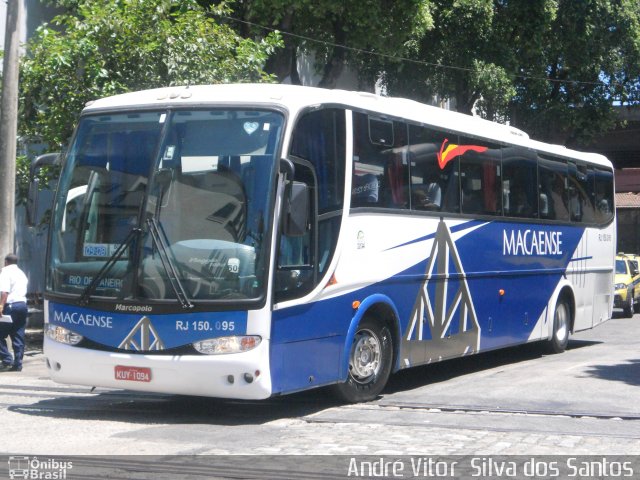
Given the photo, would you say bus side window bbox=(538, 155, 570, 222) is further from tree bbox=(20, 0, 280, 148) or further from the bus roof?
tree bbox=(20, 0, 280, 148)

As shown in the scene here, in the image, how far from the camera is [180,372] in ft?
32.5

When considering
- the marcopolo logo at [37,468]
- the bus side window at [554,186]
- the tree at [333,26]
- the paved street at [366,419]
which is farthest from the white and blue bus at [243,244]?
the tree at [333,26]

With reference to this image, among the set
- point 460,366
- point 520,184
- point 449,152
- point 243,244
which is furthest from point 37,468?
point 520,184

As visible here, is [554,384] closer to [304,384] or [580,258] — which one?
[304,384]

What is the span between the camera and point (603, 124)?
35.0 meters

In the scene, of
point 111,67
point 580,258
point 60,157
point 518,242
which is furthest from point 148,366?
point 580,258

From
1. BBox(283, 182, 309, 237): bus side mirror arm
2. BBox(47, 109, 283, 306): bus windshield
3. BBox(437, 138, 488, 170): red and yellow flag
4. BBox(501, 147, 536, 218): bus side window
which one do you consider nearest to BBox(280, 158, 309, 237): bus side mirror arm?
BBox(283, 182, 309, 237): bus side mirror arm

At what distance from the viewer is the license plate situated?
10.0 m

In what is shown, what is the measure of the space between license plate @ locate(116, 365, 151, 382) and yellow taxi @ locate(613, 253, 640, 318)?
21.2 m

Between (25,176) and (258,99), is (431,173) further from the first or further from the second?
(25,176)

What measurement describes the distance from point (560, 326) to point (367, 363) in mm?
7211

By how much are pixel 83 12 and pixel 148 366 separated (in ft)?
32.1

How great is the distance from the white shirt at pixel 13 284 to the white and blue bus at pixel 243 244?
398 centimetres

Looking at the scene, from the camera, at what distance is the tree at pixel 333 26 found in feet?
71.9
